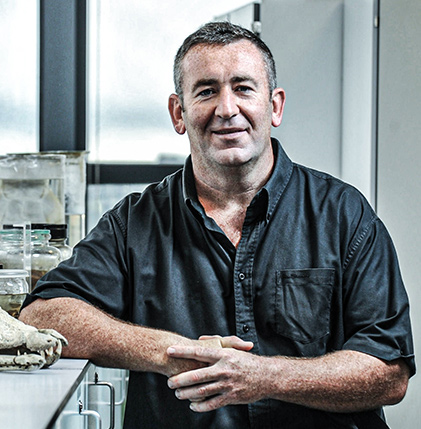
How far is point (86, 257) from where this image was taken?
162 centimetres

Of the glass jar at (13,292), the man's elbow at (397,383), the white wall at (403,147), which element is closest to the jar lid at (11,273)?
the glass jar at (13,292)

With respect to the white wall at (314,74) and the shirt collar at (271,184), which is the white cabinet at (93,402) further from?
the white wall at (314,74)

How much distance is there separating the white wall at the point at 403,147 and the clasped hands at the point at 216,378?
101cm

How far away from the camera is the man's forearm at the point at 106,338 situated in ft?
4.65

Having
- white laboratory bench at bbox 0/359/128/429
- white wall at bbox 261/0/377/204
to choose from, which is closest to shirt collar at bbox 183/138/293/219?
white laboratory bench at bbox 0/359/128/429

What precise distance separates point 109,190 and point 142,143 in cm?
23

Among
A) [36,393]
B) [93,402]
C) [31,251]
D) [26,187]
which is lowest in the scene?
[93,402]

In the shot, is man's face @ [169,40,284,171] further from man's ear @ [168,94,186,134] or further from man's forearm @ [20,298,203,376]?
man's forearm @ [20,298,203,376]

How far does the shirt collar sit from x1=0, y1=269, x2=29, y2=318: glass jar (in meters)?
0.44

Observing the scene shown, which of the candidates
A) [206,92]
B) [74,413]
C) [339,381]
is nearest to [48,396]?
[74,413]

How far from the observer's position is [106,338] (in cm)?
145

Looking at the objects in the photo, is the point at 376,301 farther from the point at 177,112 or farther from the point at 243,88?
the point at 177,112

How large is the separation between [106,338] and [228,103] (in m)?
0.63

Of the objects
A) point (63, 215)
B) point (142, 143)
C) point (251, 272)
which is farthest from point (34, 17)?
point (251, 272)
